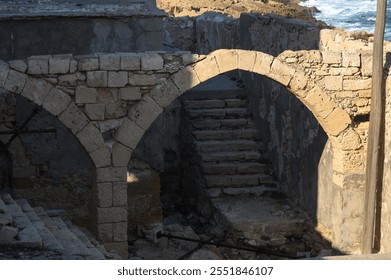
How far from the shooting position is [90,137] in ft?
36.1

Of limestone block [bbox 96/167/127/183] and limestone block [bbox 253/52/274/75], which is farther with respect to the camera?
limestone block [bbox 253/52/274/75]

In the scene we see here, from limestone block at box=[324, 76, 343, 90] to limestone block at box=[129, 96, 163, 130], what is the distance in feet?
7.14

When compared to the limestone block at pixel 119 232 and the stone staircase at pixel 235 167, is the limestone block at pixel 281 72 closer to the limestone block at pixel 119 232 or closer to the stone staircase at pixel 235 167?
the limestone block at pixel 119 232

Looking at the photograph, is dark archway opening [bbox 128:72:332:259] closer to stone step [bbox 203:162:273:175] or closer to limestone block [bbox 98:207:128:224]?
stone step [bbox 203:162:273:175]

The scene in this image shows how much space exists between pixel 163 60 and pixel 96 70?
83cm

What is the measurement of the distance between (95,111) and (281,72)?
7.79 ft

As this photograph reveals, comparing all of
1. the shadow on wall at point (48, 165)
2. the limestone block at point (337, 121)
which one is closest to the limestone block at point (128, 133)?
the limestone block at point (337, 121)

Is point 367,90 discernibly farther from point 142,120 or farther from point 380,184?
point 142,120

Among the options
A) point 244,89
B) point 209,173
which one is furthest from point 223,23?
point 209,173

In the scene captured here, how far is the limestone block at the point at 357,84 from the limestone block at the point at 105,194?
3.24 m

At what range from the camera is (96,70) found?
Result: 10938mm

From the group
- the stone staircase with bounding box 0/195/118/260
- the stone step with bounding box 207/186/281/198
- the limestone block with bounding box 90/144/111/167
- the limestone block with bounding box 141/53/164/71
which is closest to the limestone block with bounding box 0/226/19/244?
A: the stone staircase with bounding box 0/195/118/260

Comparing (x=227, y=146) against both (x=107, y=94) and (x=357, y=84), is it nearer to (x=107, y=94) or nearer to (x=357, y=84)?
(x=357, y=84)

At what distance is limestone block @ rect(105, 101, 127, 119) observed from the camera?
11.0 meters
